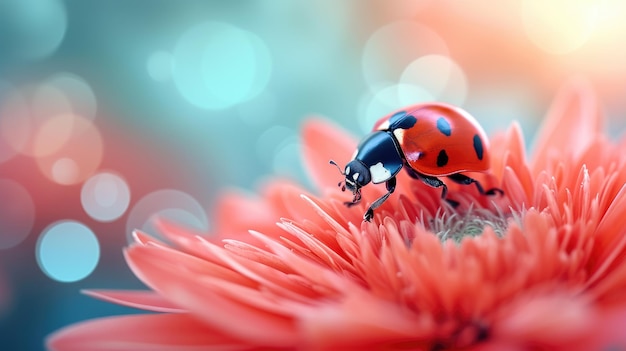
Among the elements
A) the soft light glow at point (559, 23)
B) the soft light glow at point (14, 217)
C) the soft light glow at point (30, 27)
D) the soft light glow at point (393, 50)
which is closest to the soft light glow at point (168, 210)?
the soft light glow at point (14, 217)

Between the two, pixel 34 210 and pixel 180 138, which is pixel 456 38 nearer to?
pixel 180 138

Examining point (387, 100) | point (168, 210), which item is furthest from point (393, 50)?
point (168, 210)

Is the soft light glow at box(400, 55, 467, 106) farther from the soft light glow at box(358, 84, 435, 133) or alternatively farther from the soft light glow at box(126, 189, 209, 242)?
the soft light glow at box(126, 189, 209, 242)

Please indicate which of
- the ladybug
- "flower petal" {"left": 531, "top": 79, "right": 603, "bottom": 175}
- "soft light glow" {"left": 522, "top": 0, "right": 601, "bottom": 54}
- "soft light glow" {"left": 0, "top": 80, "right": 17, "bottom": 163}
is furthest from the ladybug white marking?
"soft light glow" {"left": 522, "top": 0, "right": 601, "bottom": 54}

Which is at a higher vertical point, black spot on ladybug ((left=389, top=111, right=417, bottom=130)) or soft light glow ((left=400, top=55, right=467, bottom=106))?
soft light glow ((left=400, top=55, right=467, bottom=106))

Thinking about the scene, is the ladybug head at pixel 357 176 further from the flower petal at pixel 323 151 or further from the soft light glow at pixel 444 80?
Result: the soft light glow at pixel 444 80

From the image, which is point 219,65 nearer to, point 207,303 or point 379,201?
point 379,201
